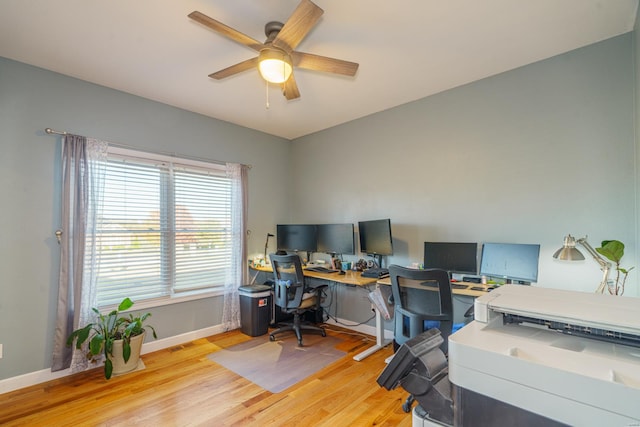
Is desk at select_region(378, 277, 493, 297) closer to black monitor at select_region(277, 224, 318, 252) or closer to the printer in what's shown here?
the printer

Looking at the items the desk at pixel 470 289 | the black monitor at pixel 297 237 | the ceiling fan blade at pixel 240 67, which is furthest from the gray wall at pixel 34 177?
the desk at pixel 470 289

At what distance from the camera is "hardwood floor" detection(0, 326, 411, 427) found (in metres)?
1.92

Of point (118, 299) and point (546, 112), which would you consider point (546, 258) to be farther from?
point (118, 299)

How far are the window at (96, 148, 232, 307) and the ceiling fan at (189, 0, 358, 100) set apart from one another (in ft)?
5.16

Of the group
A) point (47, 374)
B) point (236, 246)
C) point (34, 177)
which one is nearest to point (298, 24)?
point (34, 177)

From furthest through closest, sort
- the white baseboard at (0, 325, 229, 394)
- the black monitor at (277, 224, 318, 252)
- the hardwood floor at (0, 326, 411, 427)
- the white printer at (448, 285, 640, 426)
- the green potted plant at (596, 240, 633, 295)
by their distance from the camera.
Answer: the black monitor at (277, 224, 318, 252) < the white baseboard at (0, 325, 229, 394) < the hardwood floor at (0, 326, 411, 427) < the green potted plant at (596, 240, 633, 295) < the white printer at (448, 285, 640, 426)

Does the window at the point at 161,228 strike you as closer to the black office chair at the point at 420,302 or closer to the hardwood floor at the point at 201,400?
the hardwood floor at the point at 201,400

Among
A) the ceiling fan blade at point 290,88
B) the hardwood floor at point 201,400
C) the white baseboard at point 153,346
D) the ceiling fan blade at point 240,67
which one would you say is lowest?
the hardwood floor at point 201,400

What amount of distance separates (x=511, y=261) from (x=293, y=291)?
2089 millimetres

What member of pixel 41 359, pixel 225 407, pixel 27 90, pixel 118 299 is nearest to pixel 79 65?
pixel 27 90

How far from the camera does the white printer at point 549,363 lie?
0.70 m

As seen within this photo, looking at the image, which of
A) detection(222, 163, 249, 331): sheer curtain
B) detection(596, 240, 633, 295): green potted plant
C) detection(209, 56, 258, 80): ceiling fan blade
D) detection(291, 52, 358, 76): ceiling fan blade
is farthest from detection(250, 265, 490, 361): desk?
detection(209, 56, 258, 80): ceiling fan blade

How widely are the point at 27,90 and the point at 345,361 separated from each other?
363cm

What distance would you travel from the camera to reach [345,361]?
8.93 feet
